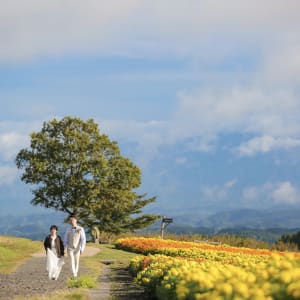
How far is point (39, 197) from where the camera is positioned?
161 feet

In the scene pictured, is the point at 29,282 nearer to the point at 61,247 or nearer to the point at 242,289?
the point at 61,247

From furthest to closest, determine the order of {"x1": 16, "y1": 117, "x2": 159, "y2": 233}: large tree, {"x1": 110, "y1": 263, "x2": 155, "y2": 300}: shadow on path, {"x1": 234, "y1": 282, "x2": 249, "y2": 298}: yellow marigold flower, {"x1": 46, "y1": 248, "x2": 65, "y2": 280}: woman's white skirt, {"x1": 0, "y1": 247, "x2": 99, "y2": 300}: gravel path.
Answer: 1. {"x1": 16, "y1": 117, "x2": 159, "y2": 233}: large tree
2. {"x1": 46, "y1": 248, "x2": 65, "y2": 280}: woman's white skirt
3. {"x1": 0, "y1": 247, "x2": 99, "y2": 300}: gravel path
4. {"x1": 110, "y1": 263, "x2": 155, "y2": 300}: shadow on path
5. {"x1": 234, "y1": 282, "x2": 249, "y2": 298}: yellow marigold flower

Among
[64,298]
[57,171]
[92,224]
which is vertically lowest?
[64,298]

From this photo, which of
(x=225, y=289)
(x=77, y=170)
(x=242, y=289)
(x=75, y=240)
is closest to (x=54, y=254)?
(x=75, y=240)

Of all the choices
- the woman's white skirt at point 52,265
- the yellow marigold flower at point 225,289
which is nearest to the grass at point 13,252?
the woman's white skirt at point 52,265

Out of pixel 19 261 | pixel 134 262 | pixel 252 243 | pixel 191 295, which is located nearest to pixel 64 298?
pixel 191 295

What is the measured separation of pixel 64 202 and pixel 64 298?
3556 cm

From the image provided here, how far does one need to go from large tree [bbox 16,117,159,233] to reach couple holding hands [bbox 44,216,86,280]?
2716 centimetres

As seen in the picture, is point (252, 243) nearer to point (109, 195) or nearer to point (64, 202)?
point (109, 195)

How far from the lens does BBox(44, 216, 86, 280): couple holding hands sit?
739 inches

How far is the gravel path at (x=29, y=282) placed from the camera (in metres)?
15.4

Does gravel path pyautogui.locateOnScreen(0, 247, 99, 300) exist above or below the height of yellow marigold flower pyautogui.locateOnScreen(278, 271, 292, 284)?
below

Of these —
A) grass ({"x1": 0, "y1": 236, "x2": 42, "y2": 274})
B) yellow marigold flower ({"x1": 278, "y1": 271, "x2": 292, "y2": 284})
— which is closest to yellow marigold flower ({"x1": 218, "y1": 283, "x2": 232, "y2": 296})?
yellow marigold flower ({"x1": 278, "y1": 271, "x2": 292, "y2": 284})

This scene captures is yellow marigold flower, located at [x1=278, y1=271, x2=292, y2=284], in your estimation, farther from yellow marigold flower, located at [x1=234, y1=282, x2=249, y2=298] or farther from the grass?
the grass
